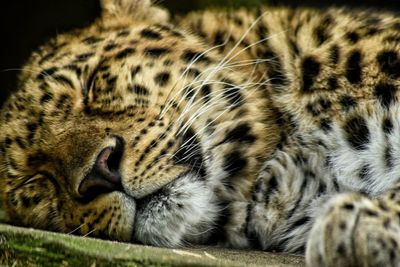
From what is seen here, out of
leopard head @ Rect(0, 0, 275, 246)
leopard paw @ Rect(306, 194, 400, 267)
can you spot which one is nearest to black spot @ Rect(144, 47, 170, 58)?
leopard head @ Rect(0, 0, 275, 246)

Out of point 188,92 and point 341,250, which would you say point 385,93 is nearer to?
point 188,92

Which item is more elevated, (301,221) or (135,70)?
(135,70)

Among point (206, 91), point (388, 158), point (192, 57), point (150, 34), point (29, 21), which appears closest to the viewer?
point (388, 158)

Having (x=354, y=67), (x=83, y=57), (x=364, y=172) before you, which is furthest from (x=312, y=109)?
(x=83, y=57)

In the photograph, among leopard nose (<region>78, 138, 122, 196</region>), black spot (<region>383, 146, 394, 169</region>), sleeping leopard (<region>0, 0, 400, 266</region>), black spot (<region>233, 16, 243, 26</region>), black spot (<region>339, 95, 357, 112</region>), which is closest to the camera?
leopard nose (<region>78, 138, 122, 196</region>)

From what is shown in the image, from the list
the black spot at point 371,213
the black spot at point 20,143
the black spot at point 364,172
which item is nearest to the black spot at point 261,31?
the black spot at point 364,172

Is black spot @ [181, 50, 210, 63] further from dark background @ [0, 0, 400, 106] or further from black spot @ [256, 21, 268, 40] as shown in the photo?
dark background @ [0, 0, 400, 106]

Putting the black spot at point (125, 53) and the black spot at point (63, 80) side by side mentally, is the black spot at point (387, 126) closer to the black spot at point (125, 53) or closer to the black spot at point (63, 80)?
the black spot at point (125, 53)
